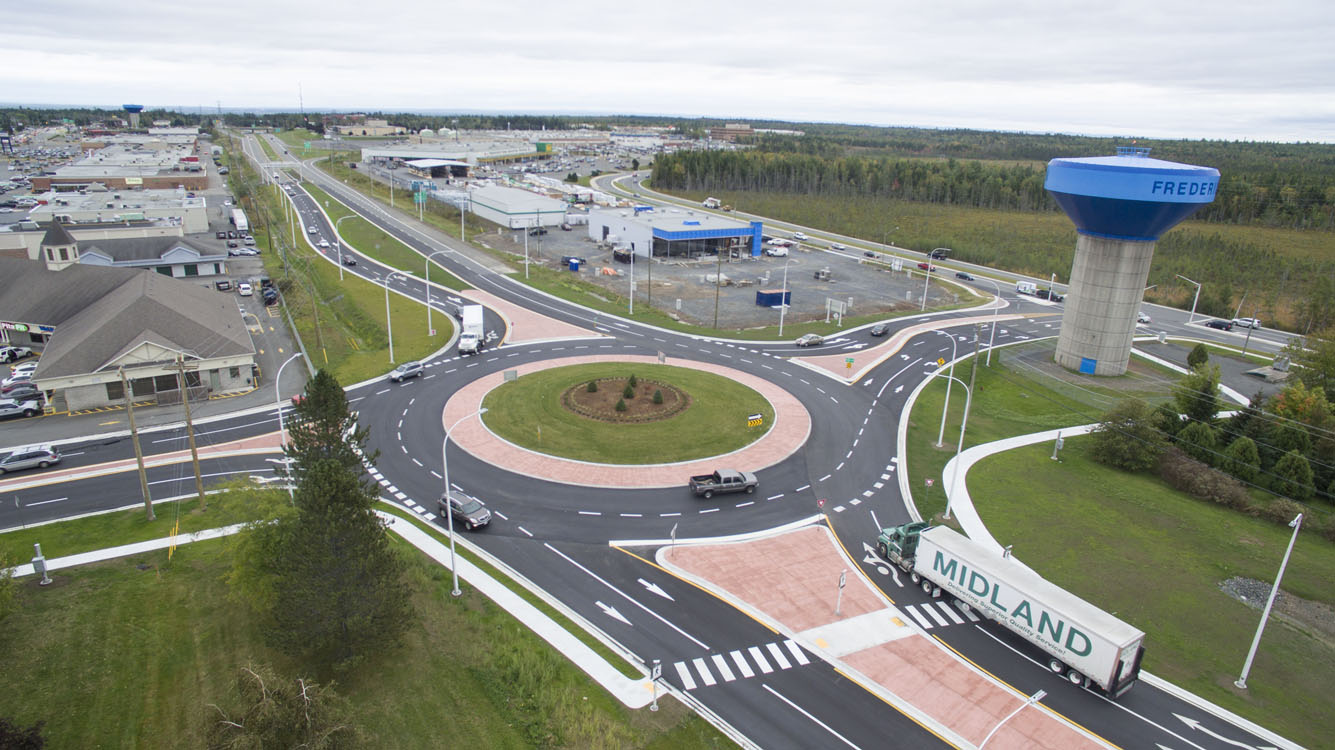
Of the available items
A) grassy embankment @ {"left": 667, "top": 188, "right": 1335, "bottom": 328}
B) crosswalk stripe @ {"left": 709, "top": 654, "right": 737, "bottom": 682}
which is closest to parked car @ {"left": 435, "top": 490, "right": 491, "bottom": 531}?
crosswalk stripe @ {"left": 709, "top": 654, "right": 737, "bottom": 682}

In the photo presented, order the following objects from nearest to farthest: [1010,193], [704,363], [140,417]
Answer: [140,417]
[704,363]
[1010,193]

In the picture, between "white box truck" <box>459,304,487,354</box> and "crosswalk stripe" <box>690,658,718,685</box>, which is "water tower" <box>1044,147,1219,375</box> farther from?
"white box truck" <box>459,304,487,354</box>

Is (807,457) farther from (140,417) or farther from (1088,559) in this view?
(140,417)

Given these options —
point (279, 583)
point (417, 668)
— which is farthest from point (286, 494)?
point (417, 668)

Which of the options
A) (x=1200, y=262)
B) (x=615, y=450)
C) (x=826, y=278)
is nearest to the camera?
(x=615, y=450)

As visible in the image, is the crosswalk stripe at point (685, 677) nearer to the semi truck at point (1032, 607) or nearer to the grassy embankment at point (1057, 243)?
the semi truck at point (1032, 607)
